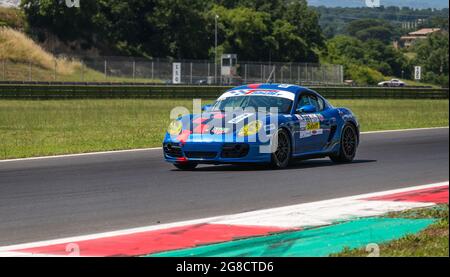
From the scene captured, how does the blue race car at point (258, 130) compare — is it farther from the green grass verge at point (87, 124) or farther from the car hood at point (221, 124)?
the green grass verge at point (87, 124)

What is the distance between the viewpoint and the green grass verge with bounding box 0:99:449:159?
1966 centimetres

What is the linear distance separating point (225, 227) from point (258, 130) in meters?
5.11

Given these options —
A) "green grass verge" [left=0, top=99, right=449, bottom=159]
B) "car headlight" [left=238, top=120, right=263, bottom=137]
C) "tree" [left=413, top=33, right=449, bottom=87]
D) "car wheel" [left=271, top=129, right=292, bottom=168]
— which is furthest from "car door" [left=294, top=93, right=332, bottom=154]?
"green grass verge" [left=0, top=99, right=449, bottom=159]

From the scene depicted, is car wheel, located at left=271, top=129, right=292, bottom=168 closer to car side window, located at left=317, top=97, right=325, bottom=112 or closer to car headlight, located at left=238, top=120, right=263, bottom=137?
car headlight, located at left=238, top=120, right=263, bottom=137

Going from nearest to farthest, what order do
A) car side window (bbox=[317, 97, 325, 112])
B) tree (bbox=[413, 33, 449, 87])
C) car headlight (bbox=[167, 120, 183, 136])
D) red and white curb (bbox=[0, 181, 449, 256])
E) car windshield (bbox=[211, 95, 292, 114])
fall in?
red and white curb (bbox=[0, 181, 449, 256]), tree (bbox=[413, 33, 449, 87]), car headlight (bbox=[167, 120, 183, 136]), car windshield (bbox=[211, 95, 292, 114]), car side window (bbox=[317, 97, 325, 112])

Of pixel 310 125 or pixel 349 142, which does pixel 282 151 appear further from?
pixel 349 142

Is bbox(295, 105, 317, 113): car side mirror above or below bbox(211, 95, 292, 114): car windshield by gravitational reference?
below

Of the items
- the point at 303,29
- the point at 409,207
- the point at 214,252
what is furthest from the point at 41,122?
the point at 303,29

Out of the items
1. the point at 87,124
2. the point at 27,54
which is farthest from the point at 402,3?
the point at 27,54

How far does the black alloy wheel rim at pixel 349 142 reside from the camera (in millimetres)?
15352

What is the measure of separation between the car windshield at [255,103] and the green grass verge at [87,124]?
4353mm

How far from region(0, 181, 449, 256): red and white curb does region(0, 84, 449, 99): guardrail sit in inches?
1316

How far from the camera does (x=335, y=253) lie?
22.9 ft
